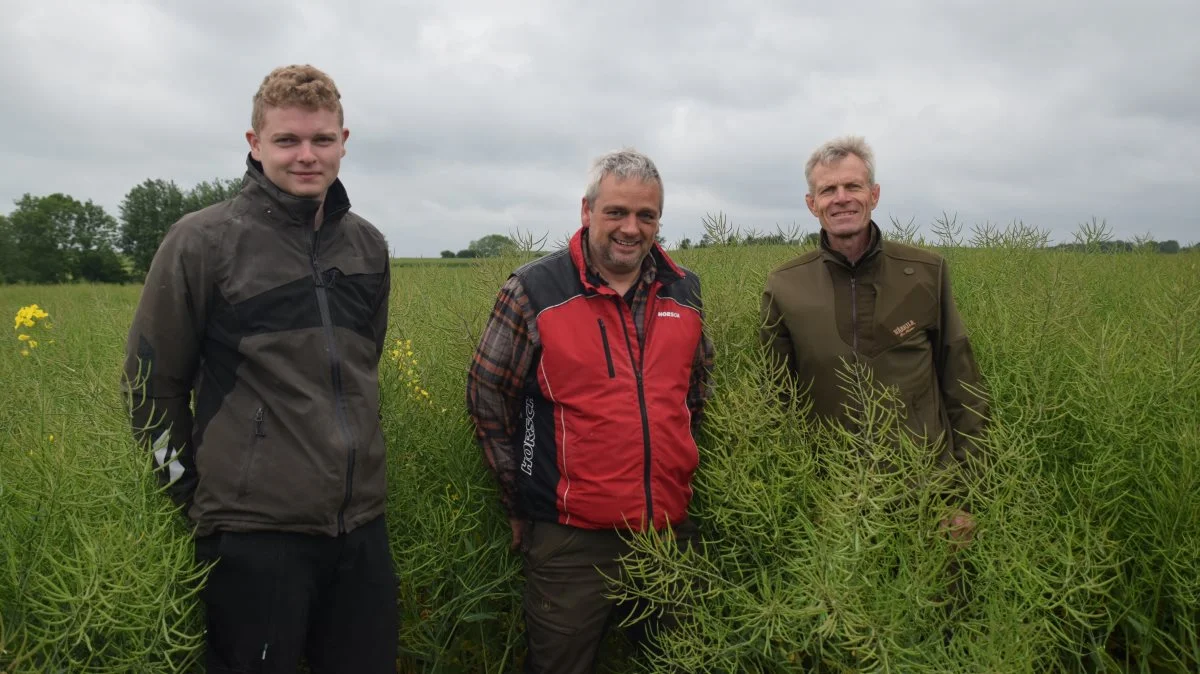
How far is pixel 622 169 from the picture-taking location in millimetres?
2373

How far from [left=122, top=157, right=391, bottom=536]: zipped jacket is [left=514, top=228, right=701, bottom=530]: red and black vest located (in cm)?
60

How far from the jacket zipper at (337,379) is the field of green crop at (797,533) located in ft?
1.41

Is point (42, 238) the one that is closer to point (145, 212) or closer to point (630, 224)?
point (145, 212)

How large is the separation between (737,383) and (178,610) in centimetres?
190

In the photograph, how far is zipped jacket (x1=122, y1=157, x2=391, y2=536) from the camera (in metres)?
1.96

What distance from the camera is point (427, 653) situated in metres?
2.84

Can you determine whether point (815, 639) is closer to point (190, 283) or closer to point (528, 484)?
point (528, 484)

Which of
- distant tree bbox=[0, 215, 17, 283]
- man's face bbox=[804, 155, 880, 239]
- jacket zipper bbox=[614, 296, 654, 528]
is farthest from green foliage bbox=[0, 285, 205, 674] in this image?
distant tree bbox=[0, 215, 17, 283]

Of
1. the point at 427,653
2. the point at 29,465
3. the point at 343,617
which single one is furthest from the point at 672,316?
the point at 29,465


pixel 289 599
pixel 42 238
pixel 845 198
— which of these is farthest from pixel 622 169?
pixel 42 238

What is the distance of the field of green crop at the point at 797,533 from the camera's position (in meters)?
1.86

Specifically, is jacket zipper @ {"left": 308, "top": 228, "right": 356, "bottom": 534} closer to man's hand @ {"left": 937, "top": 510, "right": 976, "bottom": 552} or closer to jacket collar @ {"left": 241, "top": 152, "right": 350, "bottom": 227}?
jacket collar @ {"left": 241, "top": 152, "right": 350, "bottom": 227}

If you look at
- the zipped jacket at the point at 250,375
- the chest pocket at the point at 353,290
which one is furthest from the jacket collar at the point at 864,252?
the zipped jacket at the point at 250,375

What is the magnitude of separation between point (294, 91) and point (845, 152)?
6.32 ft
